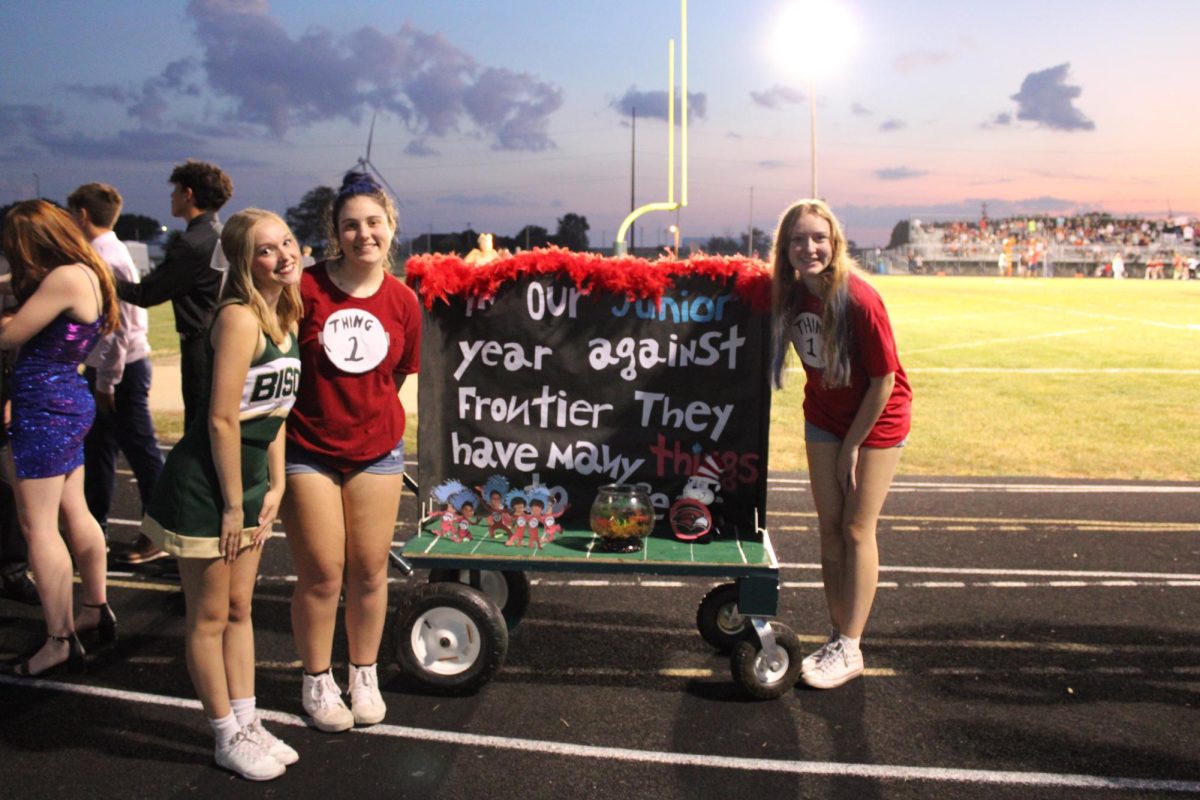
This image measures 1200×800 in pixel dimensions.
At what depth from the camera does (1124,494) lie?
8039mm

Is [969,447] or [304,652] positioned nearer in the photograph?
[304,652]

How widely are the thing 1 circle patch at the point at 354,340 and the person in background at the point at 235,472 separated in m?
0.14

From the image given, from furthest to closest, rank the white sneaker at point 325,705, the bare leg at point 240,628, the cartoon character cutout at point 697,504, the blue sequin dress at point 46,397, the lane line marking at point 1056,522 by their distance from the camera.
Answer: the lane line marking at point 1056,522, the cartoon character cutout at point 697,504, the blue sequin dress at point 46,397, the white sneaker at point 325,705, the bare leg at point 240,628

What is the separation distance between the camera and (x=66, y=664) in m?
4.37

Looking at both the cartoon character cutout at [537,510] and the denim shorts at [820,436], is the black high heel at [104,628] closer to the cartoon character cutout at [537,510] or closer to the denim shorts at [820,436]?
the cartoon character cutout at [537,510]

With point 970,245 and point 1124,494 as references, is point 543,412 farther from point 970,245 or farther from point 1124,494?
point 970,245

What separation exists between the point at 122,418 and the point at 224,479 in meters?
3.05

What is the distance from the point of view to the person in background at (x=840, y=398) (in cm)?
393

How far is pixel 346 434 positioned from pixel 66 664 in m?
1.84

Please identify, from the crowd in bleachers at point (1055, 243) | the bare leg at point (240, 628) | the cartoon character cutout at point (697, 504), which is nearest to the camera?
the bare leg at point (240, 628)

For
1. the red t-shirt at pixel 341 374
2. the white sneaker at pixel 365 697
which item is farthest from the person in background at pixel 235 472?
the white sneaker at pixel 365 697

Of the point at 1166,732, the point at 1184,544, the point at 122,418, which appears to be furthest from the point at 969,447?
the point at 122,418

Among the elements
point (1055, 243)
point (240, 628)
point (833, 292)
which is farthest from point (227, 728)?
point (1055, 243)

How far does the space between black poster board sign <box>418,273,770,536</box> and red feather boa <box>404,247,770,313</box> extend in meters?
0.04
